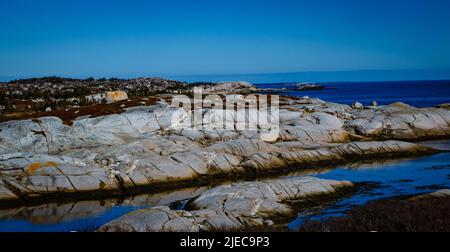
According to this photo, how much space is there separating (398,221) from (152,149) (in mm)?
21895

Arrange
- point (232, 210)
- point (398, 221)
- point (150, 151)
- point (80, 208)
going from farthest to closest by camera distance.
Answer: point (150, 151) → point (80, 208) → point (232, 210) → point (398, 221)

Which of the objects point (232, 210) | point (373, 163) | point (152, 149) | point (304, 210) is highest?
point (152, 149)

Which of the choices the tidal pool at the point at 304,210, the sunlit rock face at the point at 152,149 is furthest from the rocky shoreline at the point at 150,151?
the tidal pool at the point at 304,210

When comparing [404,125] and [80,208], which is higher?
[404,125]

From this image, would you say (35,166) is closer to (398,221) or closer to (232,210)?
(232,210)

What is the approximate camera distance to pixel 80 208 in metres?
24.8

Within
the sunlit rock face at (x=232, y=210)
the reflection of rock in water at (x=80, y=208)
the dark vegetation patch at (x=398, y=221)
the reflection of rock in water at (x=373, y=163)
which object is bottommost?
the reflection of rock in water at (x=80, y=208)

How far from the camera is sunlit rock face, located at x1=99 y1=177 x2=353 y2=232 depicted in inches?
709

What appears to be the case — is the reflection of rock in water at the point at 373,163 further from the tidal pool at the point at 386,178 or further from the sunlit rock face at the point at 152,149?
the sunlit rock face at the point at 152,149

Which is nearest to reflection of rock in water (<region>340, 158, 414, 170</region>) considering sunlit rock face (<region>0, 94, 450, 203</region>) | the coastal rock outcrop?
sunlit rock face (<region>0, 94, 450, 203</region>)

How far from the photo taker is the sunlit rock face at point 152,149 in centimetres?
2836

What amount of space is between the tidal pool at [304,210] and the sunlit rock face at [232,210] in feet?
3.81

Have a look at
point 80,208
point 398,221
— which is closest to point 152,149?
point 80,208
